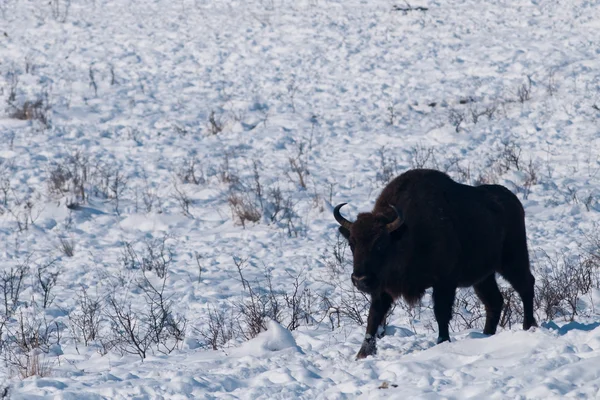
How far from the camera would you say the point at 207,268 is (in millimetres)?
10938

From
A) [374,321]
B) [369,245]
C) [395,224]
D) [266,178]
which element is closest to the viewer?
[369,245]

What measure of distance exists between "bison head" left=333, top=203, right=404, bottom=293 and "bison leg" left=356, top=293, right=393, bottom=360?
1.39 ft

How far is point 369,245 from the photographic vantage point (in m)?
6.50

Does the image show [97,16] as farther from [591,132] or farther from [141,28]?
[591,132]

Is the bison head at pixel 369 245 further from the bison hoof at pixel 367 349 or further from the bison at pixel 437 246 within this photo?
the bison hoof at pixel 367 349

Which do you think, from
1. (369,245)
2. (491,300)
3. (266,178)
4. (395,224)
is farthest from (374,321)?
(266,178)

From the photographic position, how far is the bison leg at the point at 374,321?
262 inches

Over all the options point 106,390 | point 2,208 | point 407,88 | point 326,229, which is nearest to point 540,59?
point 407,88

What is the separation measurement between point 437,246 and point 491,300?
45.2 inches

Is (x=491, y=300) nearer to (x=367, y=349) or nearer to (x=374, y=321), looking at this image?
(x=374, y=321)

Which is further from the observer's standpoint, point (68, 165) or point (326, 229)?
point (68, 165)

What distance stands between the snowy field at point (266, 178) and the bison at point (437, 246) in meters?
0.39

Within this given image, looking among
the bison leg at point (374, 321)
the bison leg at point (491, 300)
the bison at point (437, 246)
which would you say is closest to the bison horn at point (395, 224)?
the bison at point (437, 246)

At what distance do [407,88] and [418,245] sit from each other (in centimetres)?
1118
